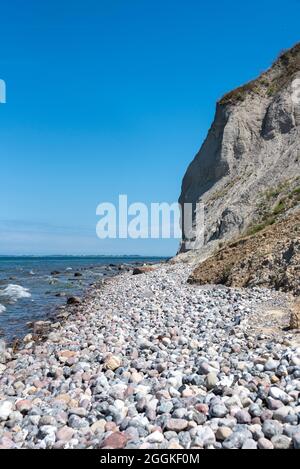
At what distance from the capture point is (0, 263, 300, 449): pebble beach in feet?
15.0

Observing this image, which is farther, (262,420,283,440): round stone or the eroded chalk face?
the eroded chalk face

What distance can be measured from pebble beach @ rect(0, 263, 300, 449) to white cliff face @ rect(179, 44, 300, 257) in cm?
2144

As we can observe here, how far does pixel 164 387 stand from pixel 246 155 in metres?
37.4

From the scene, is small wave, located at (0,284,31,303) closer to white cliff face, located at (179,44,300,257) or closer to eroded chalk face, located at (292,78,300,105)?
white cliff face, located at (179,44,300,257)

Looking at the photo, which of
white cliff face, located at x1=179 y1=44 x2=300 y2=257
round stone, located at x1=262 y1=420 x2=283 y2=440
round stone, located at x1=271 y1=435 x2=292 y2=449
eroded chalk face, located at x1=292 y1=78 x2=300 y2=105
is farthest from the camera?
eroded chalk face, located at x1=292 y1=78 x2=300 y2=105

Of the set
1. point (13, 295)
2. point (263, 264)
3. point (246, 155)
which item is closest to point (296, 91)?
point (246, 155)

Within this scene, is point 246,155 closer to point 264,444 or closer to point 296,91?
point 296,91

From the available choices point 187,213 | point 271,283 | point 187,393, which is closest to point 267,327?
point 187,393

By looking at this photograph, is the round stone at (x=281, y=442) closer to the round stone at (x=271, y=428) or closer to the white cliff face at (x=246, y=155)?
the round stone at (x=271, y=428)

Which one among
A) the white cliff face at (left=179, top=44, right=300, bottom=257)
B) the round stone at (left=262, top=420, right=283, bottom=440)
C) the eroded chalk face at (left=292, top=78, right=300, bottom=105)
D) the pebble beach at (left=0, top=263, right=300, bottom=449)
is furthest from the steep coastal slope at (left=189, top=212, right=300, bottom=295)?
the eroded chalk face at (left=292, top=78, right=300, bottom=105)

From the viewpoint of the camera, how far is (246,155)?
4072 cm

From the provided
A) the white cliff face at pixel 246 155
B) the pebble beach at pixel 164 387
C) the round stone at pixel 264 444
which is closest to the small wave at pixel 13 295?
the white cliff face at pixel 246 155

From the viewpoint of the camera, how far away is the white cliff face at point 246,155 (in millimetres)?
32281
